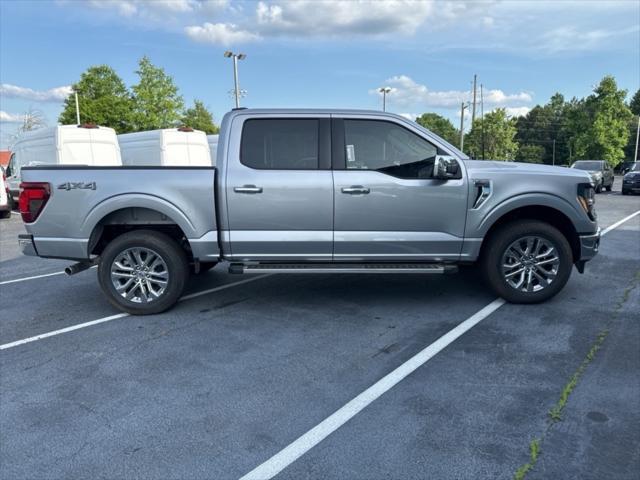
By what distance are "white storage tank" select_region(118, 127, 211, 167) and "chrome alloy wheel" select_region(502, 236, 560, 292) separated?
11.8m

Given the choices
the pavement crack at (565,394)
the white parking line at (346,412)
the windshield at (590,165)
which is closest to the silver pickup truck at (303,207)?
the pavement crack at (565,394)

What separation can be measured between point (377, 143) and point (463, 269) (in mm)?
2800

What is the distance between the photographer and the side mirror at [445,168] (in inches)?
185

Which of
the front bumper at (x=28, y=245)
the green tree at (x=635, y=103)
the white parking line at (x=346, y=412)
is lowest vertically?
the white parking line at (x=346, y=412)

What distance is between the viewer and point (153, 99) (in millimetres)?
43344

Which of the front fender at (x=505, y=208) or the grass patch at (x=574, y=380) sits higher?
the front fender at (x=505, y=208)

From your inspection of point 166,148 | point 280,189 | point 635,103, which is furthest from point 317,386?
point 635,103

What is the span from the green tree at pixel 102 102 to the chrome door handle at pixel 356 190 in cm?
4382

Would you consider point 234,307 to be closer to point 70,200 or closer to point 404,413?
point 70,200

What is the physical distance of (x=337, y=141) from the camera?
487 centimetres

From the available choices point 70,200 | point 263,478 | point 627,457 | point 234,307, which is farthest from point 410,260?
point 70,200

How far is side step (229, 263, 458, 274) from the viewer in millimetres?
4836

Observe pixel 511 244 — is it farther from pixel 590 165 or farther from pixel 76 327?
pixel 590 165

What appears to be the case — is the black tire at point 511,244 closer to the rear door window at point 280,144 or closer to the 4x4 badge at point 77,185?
the rear door window at point 280,144
